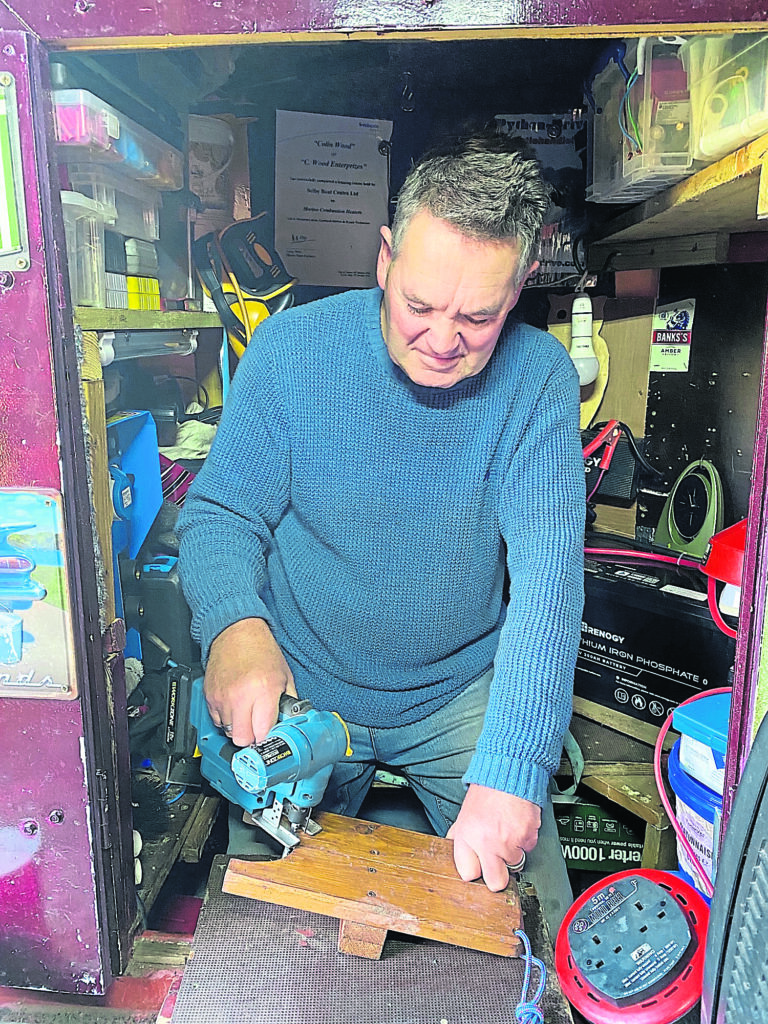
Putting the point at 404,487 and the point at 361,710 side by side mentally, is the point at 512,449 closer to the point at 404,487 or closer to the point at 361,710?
the point at 404,487

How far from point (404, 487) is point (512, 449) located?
0.20 metres

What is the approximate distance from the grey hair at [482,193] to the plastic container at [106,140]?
436 mm

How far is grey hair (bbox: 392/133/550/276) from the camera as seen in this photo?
3.70 ft

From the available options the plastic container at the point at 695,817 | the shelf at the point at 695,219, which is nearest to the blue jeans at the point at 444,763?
the plastic container at the point at 695,817

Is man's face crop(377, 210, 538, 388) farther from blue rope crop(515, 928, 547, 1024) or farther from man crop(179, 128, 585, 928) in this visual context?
blue rope crop(515, 928, 547, 1024)

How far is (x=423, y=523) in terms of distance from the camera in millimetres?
1388

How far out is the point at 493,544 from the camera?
56.6 inches

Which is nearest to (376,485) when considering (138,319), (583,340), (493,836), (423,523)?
(423,523)

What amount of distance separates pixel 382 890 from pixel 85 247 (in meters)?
1.05

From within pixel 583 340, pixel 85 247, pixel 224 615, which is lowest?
pixel 224 615

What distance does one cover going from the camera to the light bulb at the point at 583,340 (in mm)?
2088

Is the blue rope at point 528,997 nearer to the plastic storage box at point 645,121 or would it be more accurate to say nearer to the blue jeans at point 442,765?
the blue jeans at point 442,765

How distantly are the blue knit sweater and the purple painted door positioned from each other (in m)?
0.29

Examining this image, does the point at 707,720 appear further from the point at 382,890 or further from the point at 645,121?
the point at 645,121
